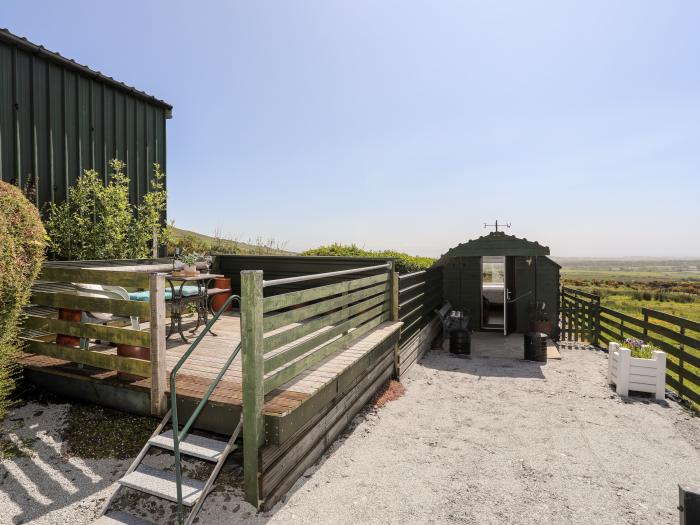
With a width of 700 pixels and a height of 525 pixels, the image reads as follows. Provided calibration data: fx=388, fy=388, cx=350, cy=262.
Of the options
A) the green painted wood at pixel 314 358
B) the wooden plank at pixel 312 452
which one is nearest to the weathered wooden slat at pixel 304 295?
the green painted wood at pixel 314 358

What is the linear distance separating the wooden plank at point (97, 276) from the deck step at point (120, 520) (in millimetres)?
1984

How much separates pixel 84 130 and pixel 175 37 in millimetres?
2908

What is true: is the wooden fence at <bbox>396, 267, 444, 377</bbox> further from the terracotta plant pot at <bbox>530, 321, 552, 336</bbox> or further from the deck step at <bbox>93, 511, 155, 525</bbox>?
the deck step at <bbox>93, 511, 155, 525</bbox>

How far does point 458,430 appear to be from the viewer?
536 cm

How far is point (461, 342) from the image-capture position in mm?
9961

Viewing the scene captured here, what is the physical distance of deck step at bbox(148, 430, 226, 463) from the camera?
10.8 feet

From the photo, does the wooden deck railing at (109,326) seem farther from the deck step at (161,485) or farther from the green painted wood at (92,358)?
the deck step at (161,485)

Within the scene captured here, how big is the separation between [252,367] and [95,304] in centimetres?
236

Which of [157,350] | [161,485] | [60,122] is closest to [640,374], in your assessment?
[161,485]

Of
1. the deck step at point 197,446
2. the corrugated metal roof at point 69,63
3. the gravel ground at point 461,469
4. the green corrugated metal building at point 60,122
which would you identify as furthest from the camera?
the green corrugated metal building at point 60,122

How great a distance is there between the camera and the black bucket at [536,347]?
924 cm

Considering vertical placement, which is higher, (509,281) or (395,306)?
(509,281)

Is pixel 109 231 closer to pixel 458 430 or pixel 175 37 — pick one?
pixel 175 37

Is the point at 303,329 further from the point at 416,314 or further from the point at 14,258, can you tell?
the point at 416,314
